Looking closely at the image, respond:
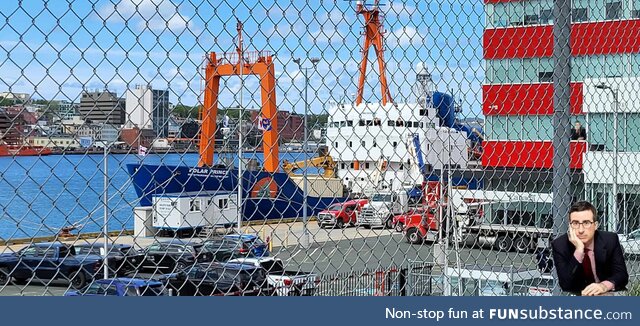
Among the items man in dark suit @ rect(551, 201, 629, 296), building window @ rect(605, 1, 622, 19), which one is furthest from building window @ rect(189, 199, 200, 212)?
building window @ rect(605, 1, 622, 19)

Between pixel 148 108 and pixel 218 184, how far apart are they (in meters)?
0.63

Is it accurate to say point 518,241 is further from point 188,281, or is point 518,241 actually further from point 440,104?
point 188,281

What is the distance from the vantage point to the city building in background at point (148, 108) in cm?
254

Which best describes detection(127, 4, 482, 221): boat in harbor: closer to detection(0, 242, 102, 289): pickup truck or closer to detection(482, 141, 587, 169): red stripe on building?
detection(0, 242, 102, 289): pickup truck

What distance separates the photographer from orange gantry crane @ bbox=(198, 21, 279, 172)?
2.73 metres

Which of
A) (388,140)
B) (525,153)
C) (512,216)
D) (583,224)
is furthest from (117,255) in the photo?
(525,153)

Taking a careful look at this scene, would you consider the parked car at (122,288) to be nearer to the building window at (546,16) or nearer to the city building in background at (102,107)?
the city building in background at (102,107)

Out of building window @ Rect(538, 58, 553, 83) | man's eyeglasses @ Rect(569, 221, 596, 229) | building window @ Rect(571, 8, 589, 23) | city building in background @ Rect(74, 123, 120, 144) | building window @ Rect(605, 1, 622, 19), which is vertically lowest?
man's eyeglasses @ Rect(569, 221, 596, 229)

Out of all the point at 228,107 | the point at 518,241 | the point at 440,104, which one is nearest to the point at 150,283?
the point at 228,107

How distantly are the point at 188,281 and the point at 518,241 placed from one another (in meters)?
2.11

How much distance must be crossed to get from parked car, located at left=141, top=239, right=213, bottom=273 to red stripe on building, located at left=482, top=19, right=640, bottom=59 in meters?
1.72

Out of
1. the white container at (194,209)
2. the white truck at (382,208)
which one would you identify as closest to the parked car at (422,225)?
the white truck at (382,208)

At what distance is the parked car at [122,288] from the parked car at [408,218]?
3.88 ft

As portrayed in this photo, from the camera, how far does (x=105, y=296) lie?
2996 mm
